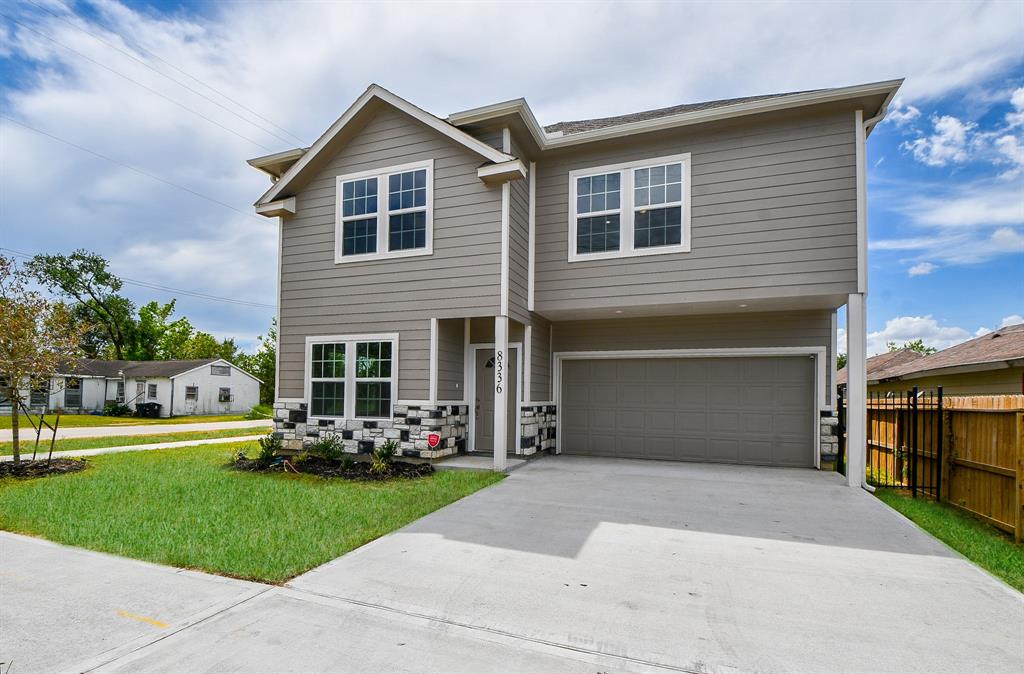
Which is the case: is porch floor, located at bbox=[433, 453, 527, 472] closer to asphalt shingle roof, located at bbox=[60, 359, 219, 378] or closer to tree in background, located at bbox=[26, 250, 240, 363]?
asphalt shingle roof, located at bbox=[60, 359, 219, 378]

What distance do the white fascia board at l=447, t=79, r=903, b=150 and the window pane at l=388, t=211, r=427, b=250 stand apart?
1.75 metres

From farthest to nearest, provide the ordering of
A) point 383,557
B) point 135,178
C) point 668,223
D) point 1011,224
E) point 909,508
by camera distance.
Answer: point 1011,224 < point 135,178 < point 668,223 < point 909,508 < point 383,557

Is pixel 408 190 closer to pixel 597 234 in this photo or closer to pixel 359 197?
pixel 359 197

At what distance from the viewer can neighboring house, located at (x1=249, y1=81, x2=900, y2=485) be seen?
27.1 feet

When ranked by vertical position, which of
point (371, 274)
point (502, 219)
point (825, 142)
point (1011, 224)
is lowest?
point (371, 274)

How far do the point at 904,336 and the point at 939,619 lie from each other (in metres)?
73.0

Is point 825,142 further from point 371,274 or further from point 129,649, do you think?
point 129,649

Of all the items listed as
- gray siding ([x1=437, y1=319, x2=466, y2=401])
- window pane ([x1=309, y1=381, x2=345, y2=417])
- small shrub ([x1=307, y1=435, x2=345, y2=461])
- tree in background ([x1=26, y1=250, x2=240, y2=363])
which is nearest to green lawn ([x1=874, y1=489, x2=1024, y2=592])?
gray siding ([x1=437, y1=319, x2=466, y2=401])

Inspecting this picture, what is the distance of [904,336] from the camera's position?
2440 inches

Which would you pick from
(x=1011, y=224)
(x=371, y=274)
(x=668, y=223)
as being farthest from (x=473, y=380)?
(x=1011, y=224)

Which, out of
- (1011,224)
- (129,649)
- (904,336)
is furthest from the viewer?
(904,336)

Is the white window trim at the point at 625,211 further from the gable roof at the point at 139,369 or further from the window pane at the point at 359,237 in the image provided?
the gable roof at the point at 139,369

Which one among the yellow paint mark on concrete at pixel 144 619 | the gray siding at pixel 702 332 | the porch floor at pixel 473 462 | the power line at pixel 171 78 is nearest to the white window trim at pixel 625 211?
the gray siding at pixel 702 332

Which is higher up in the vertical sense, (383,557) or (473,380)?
(473,380)
